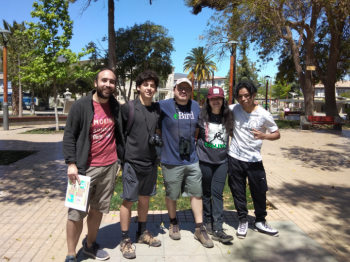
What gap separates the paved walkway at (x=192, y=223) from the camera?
3174 mm

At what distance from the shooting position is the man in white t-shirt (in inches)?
135

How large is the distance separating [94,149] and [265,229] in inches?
87.8

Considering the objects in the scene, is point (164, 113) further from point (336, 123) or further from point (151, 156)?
point (336, 123)

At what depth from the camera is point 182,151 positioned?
10.3 ft

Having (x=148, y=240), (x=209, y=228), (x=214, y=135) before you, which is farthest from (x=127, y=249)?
(x=214, y=135)

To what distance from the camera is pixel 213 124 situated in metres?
3.36

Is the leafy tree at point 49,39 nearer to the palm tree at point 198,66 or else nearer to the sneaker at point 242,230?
the sneaker at point 242,230

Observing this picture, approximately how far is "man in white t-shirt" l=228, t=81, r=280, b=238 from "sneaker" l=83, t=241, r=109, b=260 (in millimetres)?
1535

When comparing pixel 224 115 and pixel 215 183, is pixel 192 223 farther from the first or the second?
pixel 224 115

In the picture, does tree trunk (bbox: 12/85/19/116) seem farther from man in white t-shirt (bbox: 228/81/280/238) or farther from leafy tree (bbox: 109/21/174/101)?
man in white t-shirt (bbox: 228/81/280/238)

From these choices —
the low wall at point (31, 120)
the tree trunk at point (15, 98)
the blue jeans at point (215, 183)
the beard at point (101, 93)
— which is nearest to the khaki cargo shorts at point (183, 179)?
the blue jeans at point (215, 183)

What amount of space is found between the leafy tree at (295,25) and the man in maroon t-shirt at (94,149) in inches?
352

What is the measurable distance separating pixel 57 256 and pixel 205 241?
153cm

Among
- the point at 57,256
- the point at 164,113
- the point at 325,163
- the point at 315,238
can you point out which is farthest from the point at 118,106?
the point at 325,163
